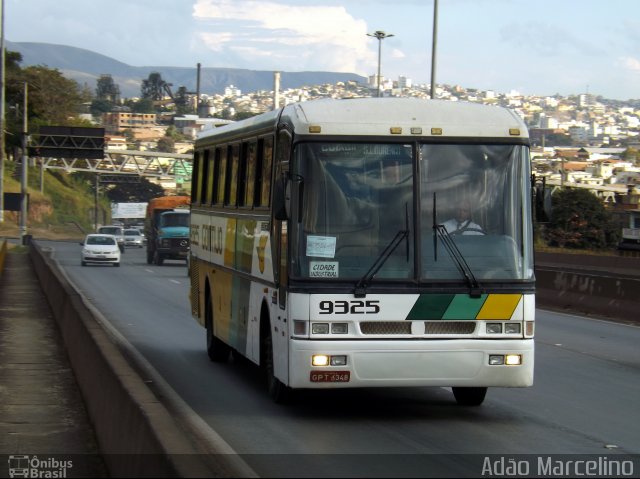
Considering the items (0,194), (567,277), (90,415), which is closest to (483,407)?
(90,415)

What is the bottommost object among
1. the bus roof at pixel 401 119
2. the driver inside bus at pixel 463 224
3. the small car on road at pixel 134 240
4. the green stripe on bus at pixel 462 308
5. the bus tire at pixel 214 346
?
the small car on road at pixel 134 240

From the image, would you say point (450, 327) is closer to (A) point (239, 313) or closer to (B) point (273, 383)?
(B) point (273, 383)

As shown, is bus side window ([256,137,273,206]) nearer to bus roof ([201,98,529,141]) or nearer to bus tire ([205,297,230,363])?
bus roof ([201,98,529,141])

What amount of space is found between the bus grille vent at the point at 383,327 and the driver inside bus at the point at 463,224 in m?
0.99

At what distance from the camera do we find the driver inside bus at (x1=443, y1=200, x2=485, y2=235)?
11.1 metres

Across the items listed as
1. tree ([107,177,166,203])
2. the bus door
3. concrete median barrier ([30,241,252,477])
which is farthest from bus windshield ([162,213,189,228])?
tree ([107,177,166,203])

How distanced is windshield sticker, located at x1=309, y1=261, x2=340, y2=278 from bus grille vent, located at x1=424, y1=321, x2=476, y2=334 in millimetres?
947

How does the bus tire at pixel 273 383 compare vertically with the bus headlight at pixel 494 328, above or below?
below

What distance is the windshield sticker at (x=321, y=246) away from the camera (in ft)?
35.7

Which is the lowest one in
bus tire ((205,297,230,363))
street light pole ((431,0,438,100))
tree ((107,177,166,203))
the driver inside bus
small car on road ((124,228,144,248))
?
small car on road ((124,228,144,248))

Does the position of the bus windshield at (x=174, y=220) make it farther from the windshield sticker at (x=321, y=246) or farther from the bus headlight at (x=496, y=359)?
the bus headlight at (x=496, y=359)

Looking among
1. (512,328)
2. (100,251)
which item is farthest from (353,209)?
(100,251)

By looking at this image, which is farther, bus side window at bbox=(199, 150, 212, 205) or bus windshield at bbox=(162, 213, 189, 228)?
bus windshield at bbox=(162, 213, 189, 228)

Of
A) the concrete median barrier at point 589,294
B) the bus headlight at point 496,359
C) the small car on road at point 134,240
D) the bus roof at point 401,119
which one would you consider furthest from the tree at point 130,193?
the bus headlight at point 496,359
